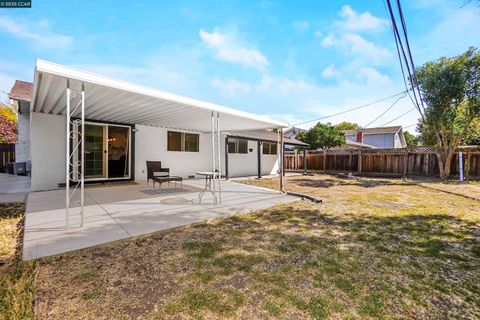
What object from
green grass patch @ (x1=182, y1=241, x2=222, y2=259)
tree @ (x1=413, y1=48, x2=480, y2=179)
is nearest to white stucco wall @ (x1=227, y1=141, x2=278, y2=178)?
tree @ (x1=413, y1=48, x2=480, y2=179)

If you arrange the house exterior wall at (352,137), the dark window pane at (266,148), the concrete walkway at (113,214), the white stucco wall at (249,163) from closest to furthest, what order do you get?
the concrete walkway at (113,214) < the white stucco wall at (249,163) < the dark window pane at (266,148) < the house exterior wall at (352,137)

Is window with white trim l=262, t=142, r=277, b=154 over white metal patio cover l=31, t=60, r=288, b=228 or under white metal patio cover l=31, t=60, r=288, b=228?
under

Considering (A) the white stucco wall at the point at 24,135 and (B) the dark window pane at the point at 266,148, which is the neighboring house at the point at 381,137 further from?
(A) the white stucco wall at the point at 24,135

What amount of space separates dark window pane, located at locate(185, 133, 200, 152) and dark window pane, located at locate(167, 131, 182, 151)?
0.37 m

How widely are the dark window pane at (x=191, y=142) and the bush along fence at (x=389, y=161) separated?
9843 mm

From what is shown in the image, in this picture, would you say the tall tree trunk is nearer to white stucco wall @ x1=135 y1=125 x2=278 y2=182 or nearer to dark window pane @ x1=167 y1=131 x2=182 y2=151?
white stucco wall @ x1=135 y1=125 x2=278 y2=182

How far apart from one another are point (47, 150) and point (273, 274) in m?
8.28

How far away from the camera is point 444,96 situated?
1080cm

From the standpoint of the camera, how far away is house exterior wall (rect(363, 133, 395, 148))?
2922cm

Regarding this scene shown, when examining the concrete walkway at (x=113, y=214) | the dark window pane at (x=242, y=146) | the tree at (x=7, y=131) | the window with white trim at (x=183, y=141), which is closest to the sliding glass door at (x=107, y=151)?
the concrete walkway at (x=113, y=214)

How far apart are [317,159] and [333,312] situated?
1669cm

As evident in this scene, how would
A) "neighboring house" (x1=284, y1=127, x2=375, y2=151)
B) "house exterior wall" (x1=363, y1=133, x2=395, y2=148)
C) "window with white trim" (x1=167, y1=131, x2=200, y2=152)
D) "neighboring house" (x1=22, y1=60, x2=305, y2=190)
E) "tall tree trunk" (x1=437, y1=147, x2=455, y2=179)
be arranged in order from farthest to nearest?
"house exterior wall" (x1=363, y1=133, x2=395, y2=148)
"neighboring house" (x1=284, y1=127, x2=375, y2=151)
"tall tree trunk" (x1=437, y1=147, x2=455, y2=179)
"window with white trim" (x1=167, y1=131, x2=200, y2=152)
"neighboring house" (x1=22, y1=60, x2=305, y2=190)

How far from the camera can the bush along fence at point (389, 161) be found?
1176 centimetres

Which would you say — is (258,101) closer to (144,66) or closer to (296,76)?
(296,76)
